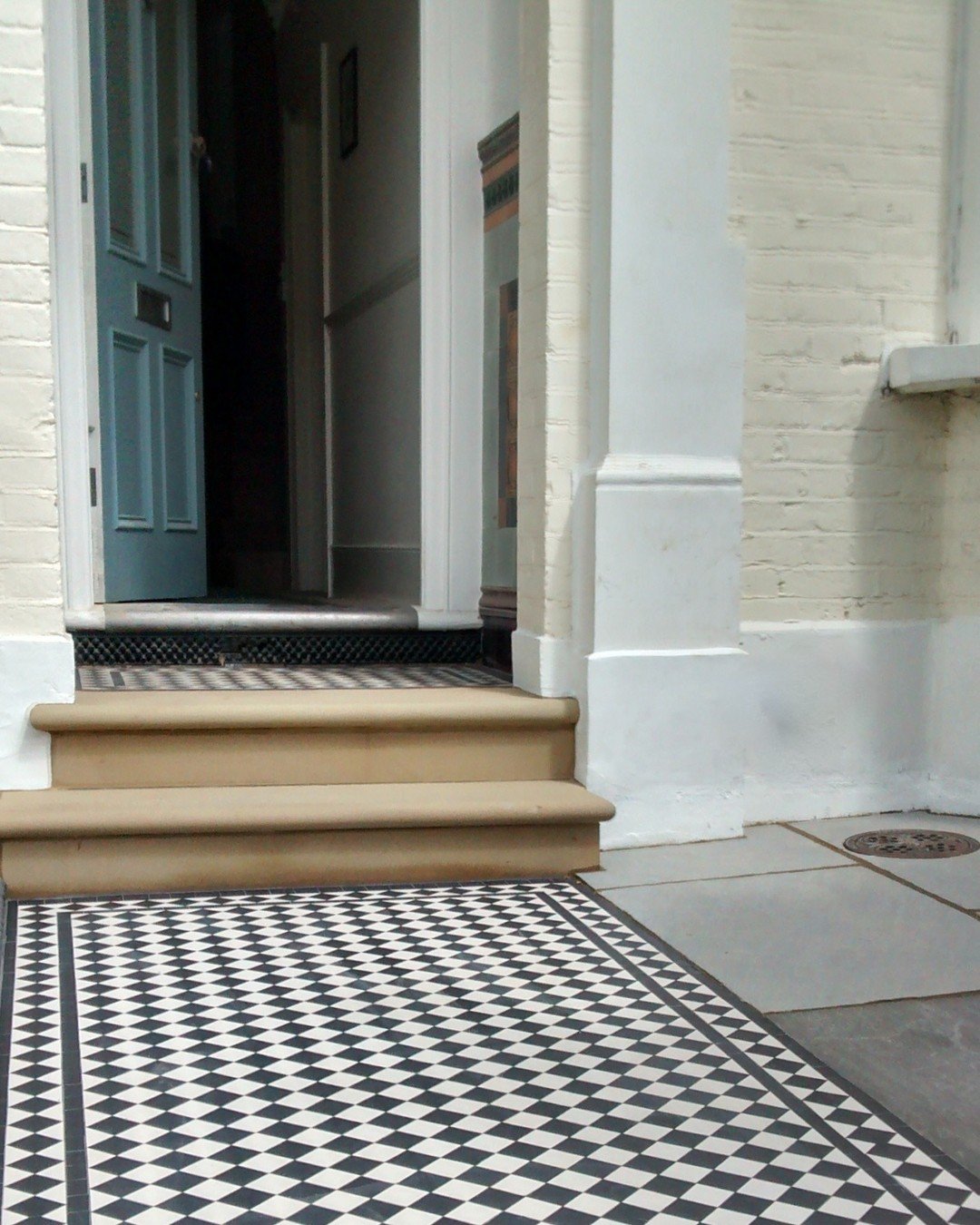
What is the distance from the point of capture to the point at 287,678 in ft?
10.3

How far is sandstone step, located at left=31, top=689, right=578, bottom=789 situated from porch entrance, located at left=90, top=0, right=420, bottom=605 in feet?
3.69

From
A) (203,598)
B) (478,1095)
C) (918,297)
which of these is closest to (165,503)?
(203,598)

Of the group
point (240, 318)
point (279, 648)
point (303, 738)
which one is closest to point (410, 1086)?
point (303, 738)

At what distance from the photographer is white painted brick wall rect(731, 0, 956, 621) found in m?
2.84

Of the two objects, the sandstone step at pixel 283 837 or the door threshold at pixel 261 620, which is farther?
the door threshold at pixel 261 620

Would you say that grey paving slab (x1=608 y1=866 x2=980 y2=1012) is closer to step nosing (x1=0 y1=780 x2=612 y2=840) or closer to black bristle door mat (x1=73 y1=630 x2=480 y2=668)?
step nosing (x1=0 y1=780 x2=612 y2=840)

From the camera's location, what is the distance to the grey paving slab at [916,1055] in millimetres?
1477

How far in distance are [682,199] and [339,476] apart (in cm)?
222

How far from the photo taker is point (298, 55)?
5.57m

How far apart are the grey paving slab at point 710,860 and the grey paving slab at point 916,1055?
0.68m

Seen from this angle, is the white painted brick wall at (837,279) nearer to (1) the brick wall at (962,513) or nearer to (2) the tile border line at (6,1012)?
(1) the brick wall at (962,513)

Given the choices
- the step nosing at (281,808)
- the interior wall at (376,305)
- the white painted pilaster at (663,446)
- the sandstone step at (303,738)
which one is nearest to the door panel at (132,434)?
the interior wall at (376,305)

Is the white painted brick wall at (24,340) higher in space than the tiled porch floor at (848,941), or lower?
higher

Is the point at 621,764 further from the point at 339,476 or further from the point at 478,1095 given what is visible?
the point at 339,476
